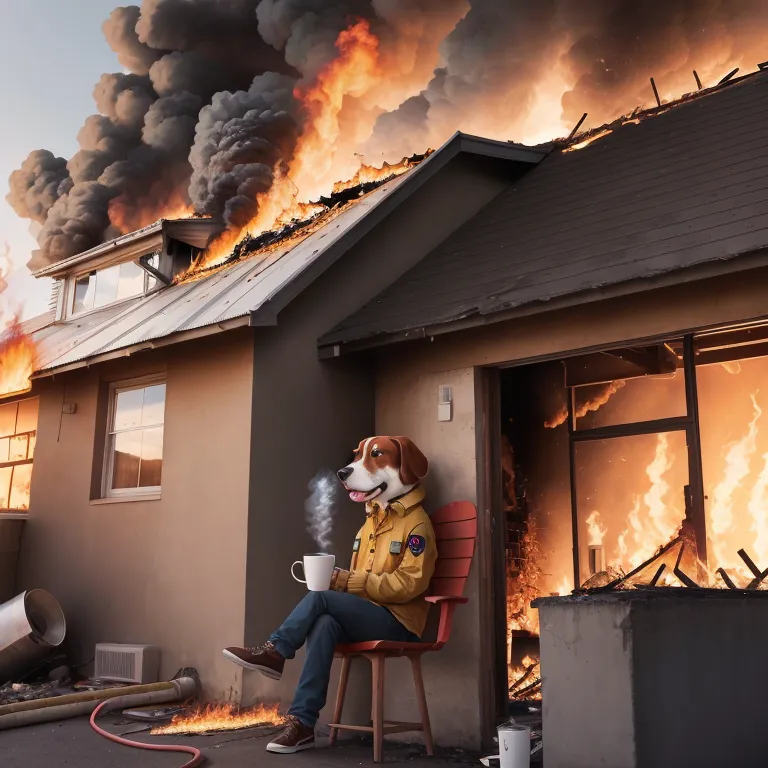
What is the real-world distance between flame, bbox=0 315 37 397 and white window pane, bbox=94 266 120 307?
1201 millimetres

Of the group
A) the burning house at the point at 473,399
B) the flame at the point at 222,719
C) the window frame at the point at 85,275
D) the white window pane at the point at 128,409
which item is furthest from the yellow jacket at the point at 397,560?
the window frame at the point at 85,275

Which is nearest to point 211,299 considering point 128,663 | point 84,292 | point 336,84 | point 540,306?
point 128,663

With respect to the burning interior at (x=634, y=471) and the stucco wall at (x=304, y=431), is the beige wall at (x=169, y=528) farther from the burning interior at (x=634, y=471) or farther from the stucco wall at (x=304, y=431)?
the burning interior at (x=634, y=471)

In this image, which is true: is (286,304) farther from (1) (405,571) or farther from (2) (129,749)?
(2) (129,749)

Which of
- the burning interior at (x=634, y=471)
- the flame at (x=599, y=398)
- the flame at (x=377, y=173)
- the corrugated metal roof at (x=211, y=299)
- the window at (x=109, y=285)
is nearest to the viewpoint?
the burning interior at (x=634, y=471)

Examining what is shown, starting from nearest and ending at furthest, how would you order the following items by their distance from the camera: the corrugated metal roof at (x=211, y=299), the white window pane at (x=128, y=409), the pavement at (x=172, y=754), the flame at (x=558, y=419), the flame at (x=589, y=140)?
the pavement at (x=172, y=754) < the corrugated metal roof at (x=211, y=299) < the white window pane at (x=128, y=409) < the flame at (x=558, y=419) < the flame at (x=589, y=140)

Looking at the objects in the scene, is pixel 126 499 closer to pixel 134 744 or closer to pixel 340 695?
pixel 134 744

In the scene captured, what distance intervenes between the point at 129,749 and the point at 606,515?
4.35 meters

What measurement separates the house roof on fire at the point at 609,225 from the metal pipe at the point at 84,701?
286cm

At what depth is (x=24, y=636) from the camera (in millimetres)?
7066

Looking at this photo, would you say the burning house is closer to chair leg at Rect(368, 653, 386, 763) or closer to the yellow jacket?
the yellow jacket

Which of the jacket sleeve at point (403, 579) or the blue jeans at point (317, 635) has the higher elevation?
the jacket sleeve at point (403, 579)

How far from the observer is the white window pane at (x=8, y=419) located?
9.98m

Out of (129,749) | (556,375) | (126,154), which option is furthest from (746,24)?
(129,749)
